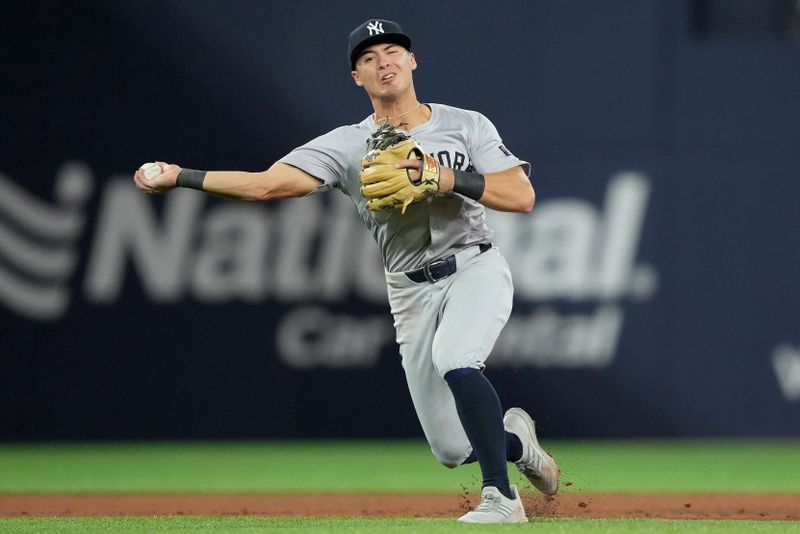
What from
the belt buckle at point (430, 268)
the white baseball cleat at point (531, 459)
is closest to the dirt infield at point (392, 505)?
the white baseball cleat at point (531, 459)

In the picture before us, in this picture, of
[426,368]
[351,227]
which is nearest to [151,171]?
[426,368]

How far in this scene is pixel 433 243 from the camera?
189 inches

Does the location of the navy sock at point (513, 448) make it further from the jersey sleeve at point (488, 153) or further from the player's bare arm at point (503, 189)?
the jersey sleeve at point (488, 153)

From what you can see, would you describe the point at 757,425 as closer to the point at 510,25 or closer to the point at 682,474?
the point at 682,474

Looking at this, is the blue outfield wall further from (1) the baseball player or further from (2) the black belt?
(2) the black belt

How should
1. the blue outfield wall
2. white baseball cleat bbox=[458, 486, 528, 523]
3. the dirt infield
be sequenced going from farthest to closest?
1. the blue outfield wall
2. the dirt infield
3. white baseball cleat bbox=[458, 486, 528, 523]

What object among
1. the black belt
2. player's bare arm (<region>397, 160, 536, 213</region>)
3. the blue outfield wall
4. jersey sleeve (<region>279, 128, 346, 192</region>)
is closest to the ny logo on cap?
jersey sleeve (<region>279, 128, 346, 192</region>)

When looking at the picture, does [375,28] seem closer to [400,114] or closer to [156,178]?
[400,114]

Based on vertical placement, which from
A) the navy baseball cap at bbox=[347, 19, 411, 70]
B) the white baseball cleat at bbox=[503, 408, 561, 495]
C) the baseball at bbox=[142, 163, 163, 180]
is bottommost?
the white baseball cleat at bbox=[503, 408, 561, 495]

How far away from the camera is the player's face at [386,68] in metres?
4.83

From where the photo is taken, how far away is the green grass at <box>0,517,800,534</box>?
4164 millimetres

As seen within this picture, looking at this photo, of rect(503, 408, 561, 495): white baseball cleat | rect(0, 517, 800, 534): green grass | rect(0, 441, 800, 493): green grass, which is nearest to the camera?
rect(0, 517, 800, 534): green grass

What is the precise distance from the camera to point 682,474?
7.38 meters

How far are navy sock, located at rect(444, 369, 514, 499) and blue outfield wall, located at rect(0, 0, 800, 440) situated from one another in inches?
177
